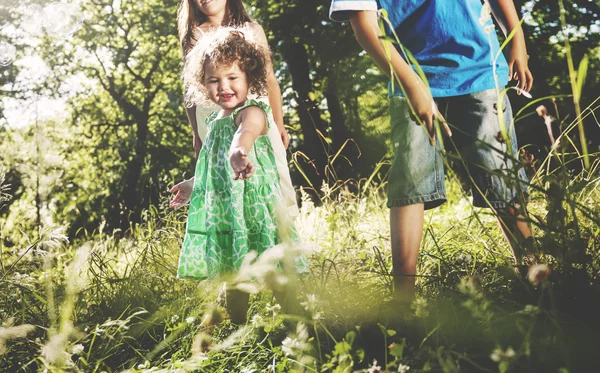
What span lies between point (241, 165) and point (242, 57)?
23.1 inches

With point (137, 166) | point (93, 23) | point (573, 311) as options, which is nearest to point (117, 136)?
point (137, 166)

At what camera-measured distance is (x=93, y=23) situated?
15664 mm

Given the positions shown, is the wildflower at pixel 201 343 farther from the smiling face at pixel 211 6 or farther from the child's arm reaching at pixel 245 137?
the smiling face at pixel 211 6

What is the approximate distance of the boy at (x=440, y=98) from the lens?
6.72 feet

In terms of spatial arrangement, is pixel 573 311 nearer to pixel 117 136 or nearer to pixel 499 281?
pixel 499 281

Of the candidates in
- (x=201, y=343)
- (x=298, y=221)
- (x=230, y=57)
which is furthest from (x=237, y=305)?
(x=298, y=221)

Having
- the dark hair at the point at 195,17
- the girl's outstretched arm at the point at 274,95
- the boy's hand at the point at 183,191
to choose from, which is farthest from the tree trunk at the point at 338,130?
the boy's hand at the point at 183,191

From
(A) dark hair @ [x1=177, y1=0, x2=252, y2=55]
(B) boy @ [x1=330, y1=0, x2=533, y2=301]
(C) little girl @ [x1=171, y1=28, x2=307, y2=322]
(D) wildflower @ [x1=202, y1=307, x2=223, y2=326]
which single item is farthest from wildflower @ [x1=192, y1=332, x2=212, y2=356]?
(A) dark hair @ [x1=177, y1=0, x2=252, y2=55]

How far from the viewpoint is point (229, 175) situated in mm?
2221

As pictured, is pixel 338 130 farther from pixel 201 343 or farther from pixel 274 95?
pixel 201 343

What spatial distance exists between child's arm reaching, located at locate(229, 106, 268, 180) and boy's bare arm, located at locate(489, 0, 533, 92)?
3.21ft

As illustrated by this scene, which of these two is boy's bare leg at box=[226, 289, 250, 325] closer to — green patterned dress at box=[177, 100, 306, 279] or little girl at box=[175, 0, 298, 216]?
green patterned dress at box=[177, 100, 306, 279]

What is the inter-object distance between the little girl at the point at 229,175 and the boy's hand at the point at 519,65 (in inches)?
38.1

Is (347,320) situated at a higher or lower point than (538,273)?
lower
